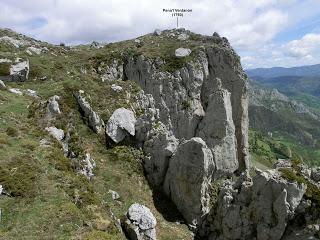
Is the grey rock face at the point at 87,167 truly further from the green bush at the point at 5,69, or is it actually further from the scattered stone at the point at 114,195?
the green bush at the point at 5,69

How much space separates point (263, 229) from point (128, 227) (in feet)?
57.0

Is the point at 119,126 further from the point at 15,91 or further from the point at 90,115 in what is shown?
the point at 15,91

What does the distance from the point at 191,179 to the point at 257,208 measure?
29.0 feet

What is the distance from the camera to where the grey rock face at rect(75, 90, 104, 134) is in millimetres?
55281

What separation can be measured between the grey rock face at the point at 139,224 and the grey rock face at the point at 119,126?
15056 mm

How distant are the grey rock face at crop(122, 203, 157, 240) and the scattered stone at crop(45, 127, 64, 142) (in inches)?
488

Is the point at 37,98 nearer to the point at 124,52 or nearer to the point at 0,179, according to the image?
the point at 0,179

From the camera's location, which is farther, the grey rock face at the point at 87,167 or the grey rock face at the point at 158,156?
the grey rock face at the point at 158,156

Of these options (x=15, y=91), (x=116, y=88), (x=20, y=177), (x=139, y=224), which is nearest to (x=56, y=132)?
(x=20, y=177)

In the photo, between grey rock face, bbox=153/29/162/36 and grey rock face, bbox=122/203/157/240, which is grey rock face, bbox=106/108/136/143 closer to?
grey rock face, bbox=122/203/157/240

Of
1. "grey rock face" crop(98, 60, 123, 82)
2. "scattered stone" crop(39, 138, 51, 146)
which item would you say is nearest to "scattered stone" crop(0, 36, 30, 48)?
"grey rock face" crop(98, 60, 123, 82)

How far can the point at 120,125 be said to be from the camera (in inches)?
2218

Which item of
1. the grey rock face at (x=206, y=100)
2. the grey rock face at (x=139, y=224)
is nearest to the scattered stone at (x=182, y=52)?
the grey rock face at (x=206, y=100)

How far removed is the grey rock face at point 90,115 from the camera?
181ft
